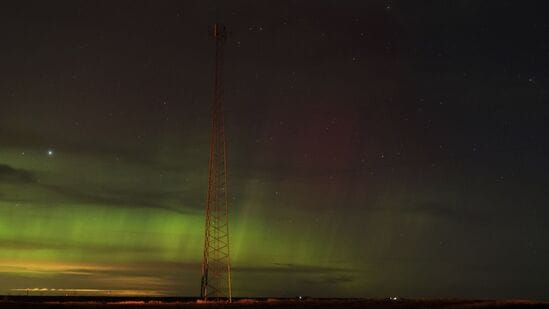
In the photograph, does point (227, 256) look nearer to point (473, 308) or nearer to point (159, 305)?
point (159, 305)

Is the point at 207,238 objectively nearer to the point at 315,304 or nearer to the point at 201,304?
the point at 201,304

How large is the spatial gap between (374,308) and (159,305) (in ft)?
54.3

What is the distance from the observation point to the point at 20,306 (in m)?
56.2

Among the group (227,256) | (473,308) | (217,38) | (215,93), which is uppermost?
(217,38)

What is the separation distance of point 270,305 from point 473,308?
1561 cm

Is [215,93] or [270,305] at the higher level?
[215,93]

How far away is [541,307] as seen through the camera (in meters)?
56.3

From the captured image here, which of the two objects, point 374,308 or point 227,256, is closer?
point 374,308

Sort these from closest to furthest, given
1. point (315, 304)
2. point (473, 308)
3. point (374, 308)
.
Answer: point (473, 308), point (374, 308), point (315, 304)

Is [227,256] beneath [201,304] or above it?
above

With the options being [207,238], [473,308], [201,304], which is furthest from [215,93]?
[473,308]

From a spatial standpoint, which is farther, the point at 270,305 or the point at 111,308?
the point at 270,305

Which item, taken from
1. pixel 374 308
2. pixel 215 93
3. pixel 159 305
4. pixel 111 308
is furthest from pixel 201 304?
pixel 215 93

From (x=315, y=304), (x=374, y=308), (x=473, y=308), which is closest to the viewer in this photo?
(x=473, y=308)
